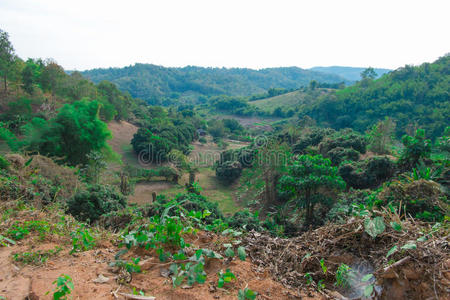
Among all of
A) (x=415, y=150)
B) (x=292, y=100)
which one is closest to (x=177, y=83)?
(x=292, y=100)

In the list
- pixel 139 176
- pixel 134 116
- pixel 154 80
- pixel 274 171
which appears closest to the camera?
pixel 274 171

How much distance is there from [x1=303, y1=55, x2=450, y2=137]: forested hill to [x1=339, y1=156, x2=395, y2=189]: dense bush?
21.2 m

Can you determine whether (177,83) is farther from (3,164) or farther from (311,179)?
(311,179)

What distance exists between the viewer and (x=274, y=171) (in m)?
13.9

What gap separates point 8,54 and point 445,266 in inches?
1198

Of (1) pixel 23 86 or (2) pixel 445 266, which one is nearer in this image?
(2) pixel 445 266

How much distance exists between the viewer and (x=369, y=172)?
13.3 meters

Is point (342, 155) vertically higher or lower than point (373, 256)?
Answer: lower

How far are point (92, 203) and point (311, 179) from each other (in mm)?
7118

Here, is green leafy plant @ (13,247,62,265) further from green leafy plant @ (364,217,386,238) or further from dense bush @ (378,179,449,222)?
dense bush @ (378,179,449,222)

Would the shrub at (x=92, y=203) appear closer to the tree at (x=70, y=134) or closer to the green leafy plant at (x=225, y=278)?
the tree at (x=70, y=134)

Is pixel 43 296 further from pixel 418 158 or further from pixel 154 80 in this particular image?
pixel 154 80

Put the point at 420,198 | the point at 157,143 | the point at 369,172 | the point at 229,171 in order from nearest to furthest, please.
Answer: the point at 420,198 < the point at 369,172 < the point at 229,171 < the point at 157,143

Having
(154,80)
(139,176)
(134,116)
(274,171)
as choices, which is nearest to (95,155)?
(139,176)
